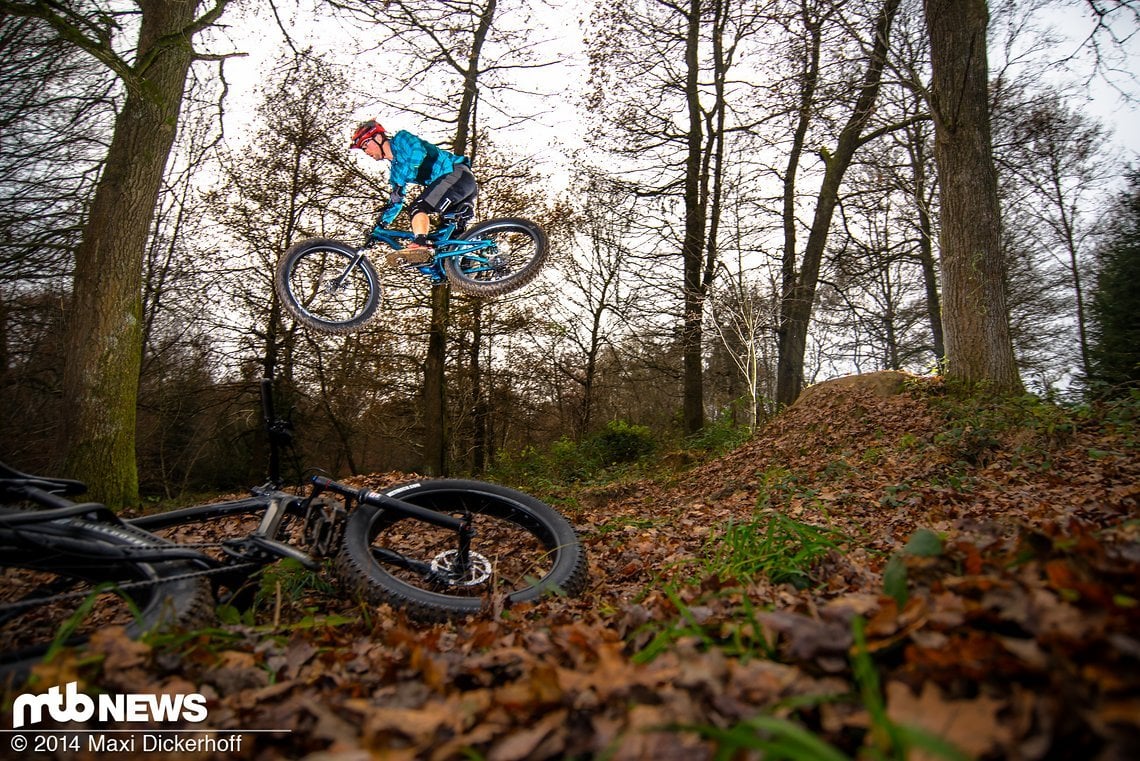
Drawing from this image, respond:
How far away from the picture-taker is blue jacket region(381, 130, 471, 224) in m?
5.70

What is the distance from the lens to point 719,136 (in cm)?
1390

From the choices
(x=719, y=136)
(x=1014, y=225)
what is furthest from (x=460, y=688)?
(x=1014, y=225)

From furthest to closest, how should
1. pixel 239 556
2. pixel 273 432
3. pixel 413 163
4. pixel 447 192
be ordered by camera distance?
pixel 447 192, pixel 413 163, pixel 273 432, pixel 239 556

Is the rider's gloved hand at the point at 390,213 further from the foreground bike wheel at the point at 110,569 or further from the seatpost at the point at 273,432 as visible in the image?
the foreground bike wheel at the point at 110,569

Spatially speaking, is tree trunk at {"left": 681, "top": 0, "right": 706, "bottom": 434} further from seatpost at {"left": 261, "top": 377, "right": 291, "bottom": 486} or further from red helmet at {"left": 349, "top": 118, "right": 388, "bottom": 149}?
seatpost at {"left": 261, "top": 377, "right": 291, "bottom": 486}

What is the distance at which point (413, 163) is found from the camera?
5.76 meters

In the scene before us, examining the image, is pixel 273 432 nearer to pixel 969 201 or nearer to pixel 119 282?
pixel 119 282

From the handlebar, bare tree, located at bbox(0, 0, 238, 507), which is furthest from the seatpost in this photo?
bare tree, located at bbox(0, 0, 238, 507)

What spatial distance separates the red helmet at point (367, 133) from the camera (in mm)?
5562

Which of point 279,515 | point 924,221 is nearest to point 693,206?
point 924,221

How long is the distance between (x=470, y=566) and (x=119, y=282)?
565 centimetres

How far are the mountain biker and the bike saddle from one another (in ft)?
12.6

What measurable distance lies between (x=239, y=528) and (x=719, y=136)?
529 inches

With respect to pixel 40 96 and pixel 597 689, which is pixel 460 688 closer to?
pixel 597 689
